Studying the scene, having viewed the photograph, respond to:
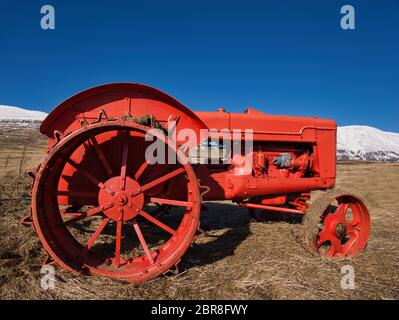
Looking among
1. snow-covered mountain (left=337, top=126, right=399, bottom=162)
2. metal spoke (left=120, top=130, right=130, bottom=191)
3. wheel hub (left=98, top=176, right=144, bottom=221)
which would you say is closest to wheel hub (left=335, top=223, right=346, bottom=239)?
wheel hub (left=98, top=176, right=144, bottom=221)

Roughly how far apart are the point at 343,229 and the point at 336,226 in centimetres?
9

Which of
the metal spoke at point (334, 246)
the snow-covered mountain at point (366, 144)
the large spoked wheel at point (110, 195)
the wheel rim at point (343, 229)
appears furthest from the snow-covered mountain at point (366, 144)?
the large spoked wheel at point (110, 195)

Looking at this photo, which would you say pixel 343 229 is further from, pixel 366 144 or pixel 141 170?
pixel 366 144

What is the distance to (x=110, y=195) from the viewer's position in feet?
11.0

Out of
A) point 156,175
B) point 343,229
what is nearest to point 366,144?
point 343,229

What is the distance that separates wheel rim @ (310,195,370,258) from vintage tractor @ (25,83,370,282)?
1 centimetres

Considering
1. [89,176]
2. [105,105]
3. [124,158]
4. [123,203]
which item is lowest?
[123,203]

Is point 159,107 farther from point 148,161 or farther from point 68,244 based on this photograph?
point 68,244

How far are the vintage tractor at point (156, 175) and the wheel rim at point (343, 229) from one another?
0.5 inches

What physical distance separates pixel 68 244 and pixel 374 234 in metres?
4.21

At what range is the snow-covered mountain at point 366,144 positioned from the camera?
31.6 meters

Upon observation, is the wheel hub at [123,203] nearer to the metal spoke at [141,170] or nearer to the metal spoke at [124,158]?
the metal spoke at [124,158]
